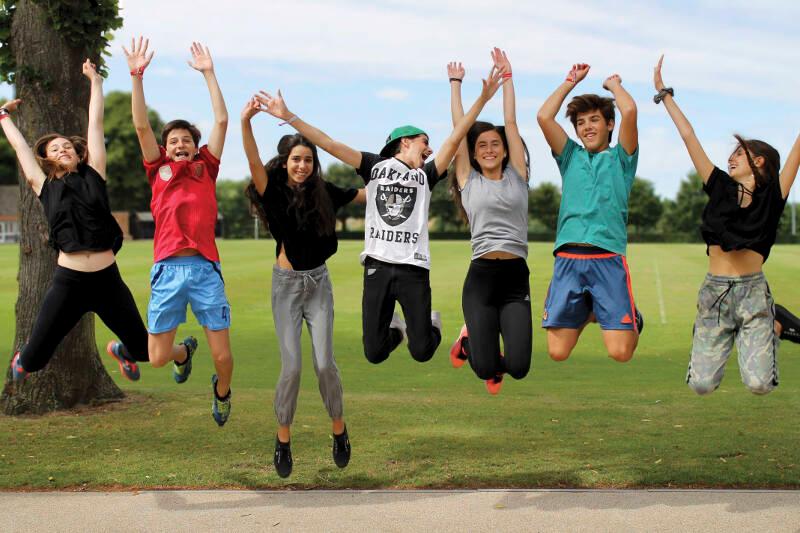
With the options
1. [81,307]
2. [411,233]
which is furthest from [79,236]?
[411,233]

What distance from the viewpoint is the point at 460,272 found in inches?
1672

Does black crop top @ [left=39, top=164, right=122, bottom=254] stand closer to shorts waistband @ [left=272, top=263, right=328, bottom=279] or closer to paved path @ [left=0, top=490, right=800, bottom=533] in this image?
shorts waistband @ [left=272, top=263, right=328, bottom=279]

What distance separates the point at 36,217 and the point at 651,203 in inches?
4187

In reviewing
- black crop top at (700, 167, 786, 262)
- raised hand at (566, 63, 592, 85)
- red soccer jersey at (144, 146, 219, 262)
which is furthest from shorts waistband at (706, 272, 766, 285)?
red soccer jersey at (144, 146, 219, 262)

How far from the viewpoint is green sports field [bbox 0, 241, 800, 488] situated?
9906 mm

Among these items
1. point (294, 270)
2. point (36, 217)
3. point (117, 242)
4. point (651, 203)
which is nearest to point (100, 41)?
point (36, 217)

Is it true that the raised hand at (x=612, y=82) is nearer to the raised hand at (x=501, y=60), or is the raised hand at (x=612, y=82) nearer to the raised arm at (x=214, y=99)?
the raised hand at (x=501, y=60)

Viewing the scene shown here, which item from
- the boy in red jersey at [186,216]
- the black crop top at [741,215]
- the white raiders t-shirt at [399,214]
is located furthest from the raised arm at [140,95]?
the black crop top at [741,215]

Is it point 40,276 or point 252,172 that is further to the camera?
point 40,276

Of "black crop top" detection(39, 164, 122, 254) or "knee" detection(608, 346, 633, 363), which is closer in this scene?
"knee" detection(608, 346, 633, 363)

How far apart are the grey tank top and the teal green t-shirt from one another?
0.35 meters

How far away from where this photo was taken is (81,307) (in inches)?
329

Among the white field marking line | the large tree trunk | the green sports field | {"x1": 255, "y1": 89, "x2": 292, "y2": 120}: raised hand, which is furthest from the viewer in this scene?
the white field marking line

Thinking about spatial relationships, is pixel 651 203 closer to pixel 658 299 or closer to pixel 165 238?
pixel 658 299
